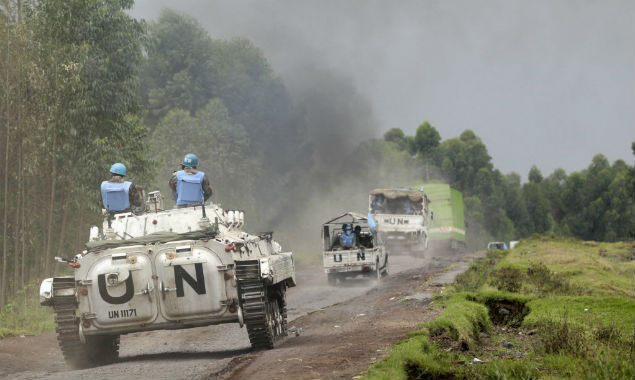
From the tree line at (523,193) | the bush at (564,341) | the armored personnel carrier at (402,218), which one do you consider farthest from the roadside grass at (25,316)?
the tree line at (523,193)

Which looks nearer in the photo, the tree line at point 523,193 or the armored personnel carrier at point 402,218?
the armored personnel carrier at point 402,218

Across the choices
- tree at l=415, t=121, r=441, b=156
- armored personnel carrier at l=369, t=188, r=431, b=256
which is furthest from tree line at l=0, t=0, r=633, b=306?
armored personnel carrier at l=369, t=188, r=431, b=256

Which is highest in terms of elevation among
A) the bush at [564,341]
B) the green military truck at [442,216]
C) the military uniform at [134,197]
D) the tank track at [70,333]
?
the green military truck at [442,216]

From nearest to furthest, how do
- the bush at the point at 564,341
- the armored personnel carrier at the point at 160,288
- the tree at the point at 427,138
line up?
the bush at the point at 564,341
the armored personnel carrier at the point at 160,288
the tree at the point at 427,138

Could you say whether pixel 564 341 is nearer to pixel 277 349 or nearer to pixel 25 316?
pixel 277 349

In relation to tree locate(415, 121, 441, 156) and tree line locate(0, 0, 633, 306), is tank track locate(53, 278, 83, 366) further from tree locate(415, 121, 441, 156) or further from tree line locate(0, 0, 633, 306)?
tree locate(415, 121, 441, 156)

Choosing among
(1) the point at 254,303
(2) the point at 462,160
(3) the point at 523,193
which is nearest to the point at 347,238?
(1) the point at 254,303

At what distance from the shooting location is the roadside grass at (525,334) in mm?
9945

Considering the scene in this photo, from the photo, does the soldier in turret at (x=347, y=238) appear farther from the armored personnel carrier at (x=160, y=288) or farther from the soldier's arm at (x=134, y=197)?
the armored personnel carrier at (x=160, y=288)

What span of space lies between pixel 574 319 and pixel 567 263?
15.9 m

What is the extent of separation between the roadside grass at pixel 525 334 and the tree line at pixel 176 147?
11.3 metres

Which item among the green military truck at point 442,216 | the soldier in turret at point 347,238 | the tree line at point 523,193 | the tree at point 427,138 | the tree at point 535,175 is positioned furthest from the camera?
the tree at point 535,175

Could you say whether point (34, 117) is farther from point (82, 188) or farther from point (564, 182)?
point (564, 182)

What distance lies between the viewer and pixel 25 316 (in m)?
21.6
